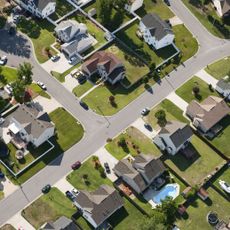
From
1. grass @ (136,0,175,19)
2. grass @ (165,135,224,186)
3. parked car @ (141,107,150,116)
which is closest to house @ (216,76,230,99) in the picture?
grass @ (165,135,224,186)

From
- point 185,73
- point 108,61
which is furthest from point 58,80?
point 185,73

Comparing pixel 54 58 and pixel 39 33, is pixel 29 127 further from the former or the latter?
pixel 39 33

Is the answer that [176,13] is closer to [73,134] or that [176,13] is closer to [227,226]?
[73,134]

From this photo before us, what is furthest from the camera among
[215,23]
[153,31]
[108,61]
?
[215,23]

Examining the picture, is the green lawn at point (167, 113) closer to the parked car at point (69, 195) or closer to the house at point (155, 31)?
the house at point (155, 31)

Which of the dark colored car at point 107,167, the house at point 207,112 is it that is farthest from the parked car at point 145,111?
the dark colored car at point 107,167

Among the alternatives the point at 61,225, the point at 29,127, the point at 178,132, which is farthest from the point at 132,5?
the point at 61,225
